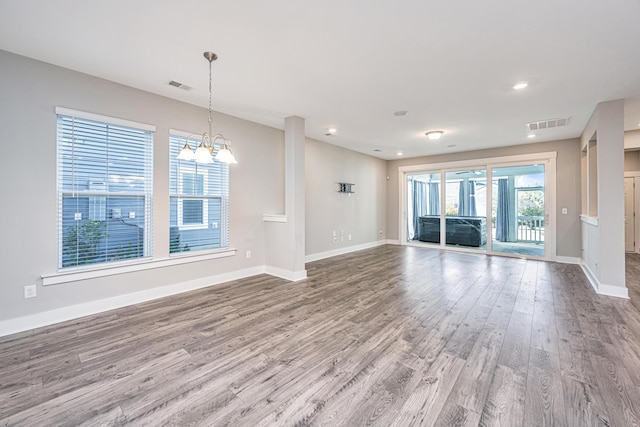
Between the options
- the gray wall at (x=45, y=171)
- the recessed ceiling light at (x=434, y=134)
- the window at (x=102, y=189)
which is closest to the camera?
the gray wall at (x=45, y=171)

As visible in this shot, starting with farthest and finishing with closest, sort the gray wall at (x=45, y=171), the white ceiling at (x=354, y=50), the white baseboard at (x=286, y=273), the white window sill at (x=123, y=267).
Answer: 1. the white baseboard at (x=286, y=273)
2. the white window sill at (x=123, y=267)
3. the gray wall at (x=45, y=171)
4. the white ceiling at (x=354, y=50)

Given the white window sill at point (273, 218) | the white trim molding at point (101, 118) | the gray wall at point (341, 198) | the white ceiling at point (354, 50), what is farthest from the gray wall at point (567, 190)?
the white trim molding at point (101, 118)

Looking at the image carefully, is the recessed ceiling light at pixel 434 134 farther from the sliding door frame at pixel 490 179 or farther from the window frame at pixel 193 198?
the window frame at pixel 193 198

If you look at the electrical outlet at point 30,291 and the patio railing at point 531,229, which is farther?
the patio railing at point 531,229

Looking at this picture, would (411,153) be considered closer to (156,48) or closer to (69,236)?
(156,48)

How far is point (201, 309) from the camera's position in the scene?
11.0 ft

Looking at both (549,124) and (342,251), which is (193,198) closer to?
(342,251)

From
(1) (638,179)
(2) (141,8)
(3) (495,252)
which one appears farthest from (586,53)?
(1) (638,179)

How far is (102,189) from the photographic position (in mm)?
3303

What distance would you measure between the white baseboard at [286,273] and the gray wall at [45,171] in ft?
4.23

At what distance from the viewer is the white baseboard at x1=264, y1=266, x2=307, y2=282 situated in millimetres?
4641

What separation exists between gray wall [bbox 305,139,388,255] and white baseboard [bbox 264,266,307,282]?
134 centimetres

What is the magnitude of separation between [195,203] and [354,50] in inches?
120

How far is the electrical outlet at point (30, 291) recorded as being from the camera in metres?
2.81
